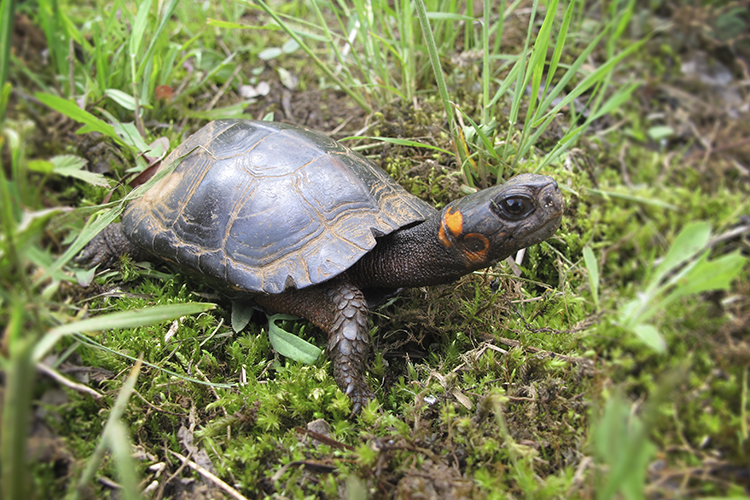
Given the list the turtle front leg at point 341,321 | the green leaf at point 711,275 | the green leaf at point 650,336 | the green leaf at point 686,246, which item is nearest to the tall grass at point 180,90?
the turtle front leg at point 341,321

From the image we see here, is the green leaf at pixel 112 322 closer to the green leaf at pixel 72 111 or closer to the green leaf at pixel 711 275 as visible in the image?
the green leaf at pixel 72 111

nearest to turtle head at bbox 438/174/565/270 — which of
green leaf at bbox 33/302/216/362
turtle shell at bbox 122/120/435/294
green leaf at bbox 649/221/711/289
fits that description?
turtle shell at bbox 122/120/435/294

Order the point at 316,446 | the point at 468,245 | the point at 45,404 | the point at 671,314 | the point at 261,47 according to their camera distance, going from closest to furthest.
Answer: the point at 671,314 → the point at 45,404 → the point at 316,446 → the point at 468,245 → the point at 261,47

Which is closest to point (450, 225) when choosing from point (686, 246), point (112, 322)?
point (686, 246)

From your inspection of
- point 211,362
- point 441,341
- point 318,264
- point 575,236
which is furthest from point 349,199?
point 575,236

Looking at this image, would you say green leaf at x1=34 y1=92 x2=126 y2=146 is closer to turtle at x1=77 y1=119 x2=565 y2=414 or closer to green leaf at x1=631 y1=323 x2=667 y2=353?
turtle at x1=77 y1=119 x2=565 y2=414

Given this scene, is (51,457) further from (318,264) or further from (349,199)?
(349,199)
